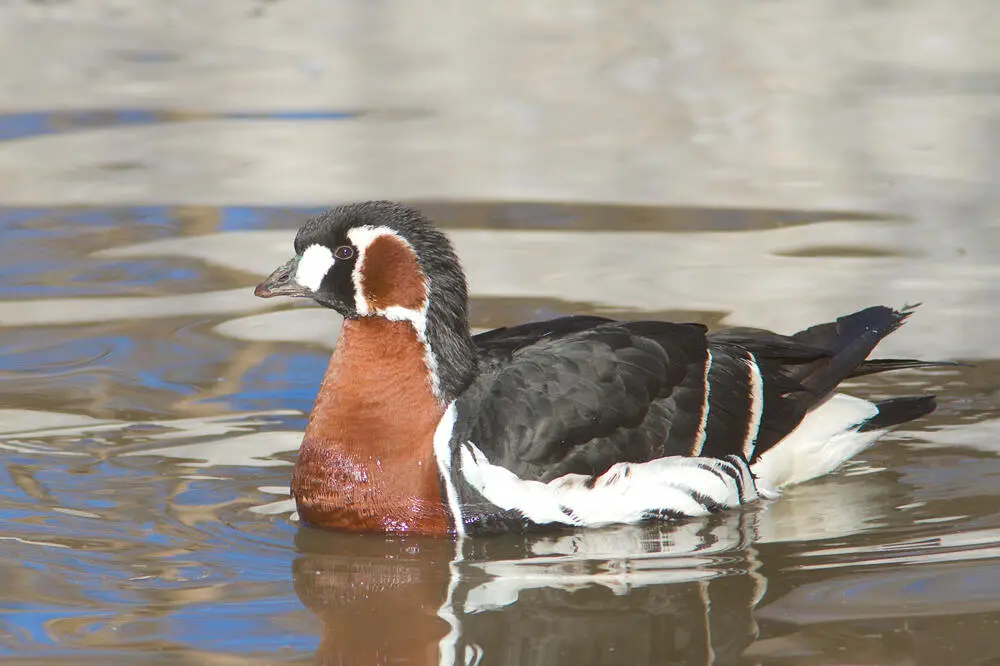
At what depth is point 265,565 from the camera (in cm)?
714

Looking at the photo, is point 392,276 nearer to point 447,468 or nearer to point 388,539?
point 447,468

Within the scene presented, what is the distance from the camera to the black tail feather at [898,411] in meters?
8.19

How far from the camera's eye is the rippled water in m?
6.47

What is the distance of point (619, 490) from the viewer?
24.5 feet

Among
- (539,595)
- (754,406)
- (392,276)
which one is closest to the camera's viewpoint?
(539,595)

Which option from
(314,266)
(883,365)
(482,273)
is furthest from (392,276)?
(482,273)

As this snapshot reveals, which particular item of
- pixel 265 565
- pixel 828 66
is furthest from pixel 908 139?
pixel 265 565

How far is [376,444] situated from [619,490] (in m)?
1.08

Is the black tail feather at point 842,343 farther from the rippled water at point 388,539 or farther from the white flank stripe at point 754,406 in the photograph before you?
the rippled water at point 388,539

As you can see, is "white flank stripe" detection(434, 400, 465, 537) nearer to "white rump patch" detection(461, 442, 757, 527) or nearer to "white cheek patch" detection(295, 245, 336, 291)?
"white rump patch" detection(461, 442, 757, 527)

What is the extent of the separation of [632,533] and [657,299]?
327 cm

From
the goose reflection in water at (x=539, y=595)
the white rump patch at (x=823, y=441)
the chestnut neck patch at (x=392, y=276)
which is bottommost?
the goose reflection in water at (x=539, y=595)

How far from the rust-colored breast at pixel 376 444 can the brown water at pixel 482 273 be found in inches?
5.6

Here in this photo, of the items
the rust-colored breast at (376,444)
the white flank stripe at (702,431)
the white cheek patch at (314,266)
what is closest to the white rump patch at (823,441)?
the white flank stripe at (702,431)
